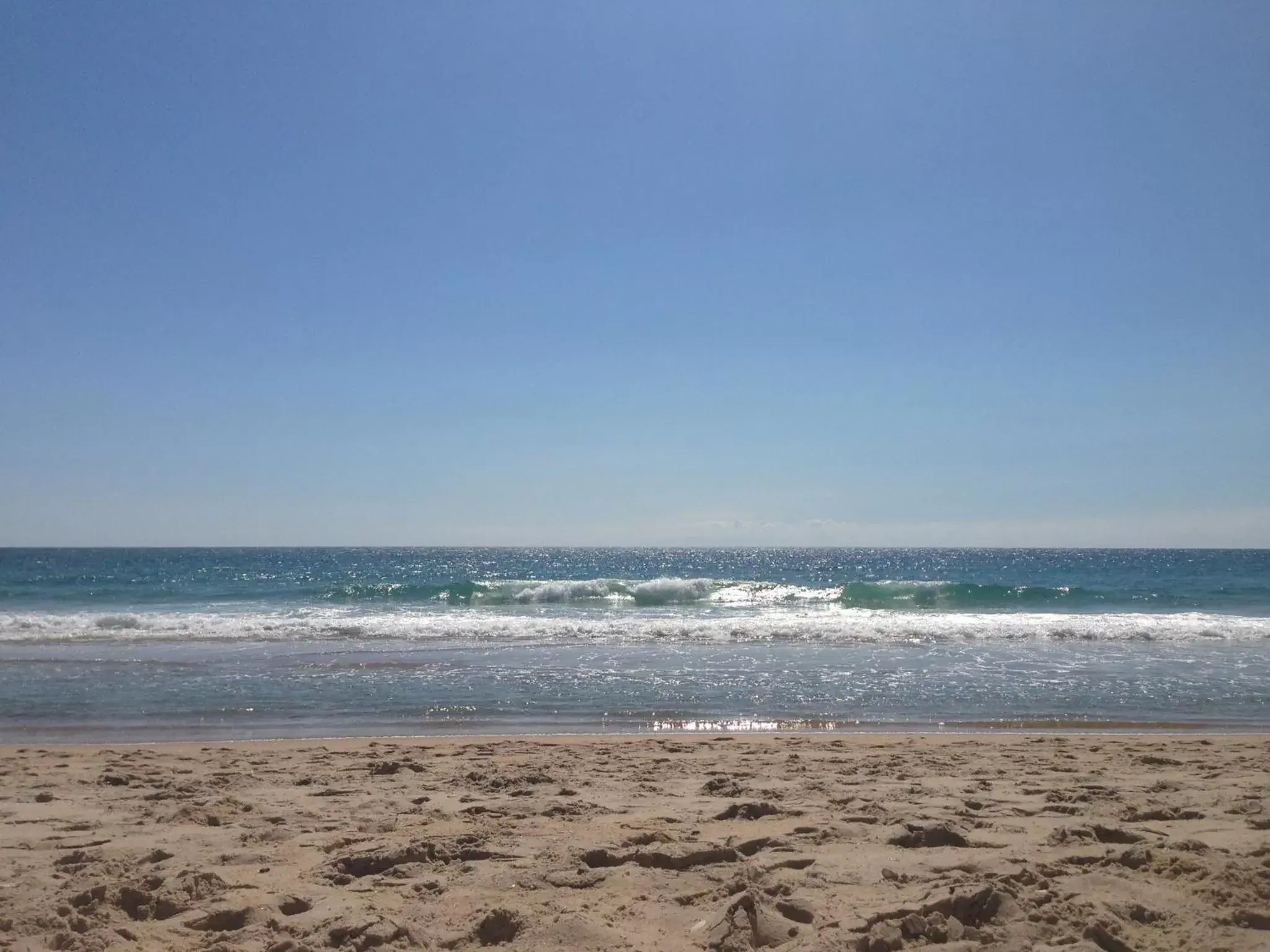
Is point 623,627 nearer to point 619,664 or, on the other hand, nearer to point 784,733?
point 619,664

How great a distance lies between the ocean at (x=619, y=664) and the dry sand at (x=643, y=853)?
2.79 metres

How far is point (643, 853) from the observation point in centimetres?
455

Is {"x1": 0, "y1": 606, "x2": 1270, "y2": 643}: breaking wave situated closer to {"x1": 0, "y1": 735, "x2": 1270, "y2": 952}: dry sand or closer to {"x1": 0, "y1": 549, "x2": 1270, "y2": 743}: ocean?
{"x1": 0, "y1": 549, "x2": 1270, "y2": 743}: ocean

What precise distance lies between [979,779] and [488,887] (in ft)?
13.4

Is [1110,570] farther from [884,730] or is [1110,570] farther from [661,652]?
[884,730]

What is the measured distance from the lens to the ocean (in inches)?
400

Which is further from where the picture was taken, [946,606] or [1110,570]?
[1110,570]

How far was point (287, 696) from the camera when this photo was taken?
11.7m

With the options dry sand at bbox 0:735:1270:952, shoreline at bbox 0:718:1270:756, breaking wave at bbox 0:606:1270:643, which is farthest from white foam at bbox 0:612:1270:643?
dry sand at bbox 0:735:1270:952

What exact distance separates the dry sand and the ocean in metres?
2.79

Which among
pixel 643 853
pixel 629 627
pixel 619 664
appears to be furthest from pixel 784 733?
pixel 629 627

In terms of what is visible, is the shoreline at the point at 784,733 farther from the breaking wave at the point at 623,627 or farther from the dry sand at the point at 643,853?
the breaking wave at the point at 623,627

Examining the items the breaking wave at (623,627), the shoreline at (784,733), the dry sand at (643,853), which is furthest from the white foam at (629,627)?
the dry sand at (643,853)

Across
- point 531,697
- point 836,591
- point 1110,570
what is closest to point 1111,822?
point 531,697
